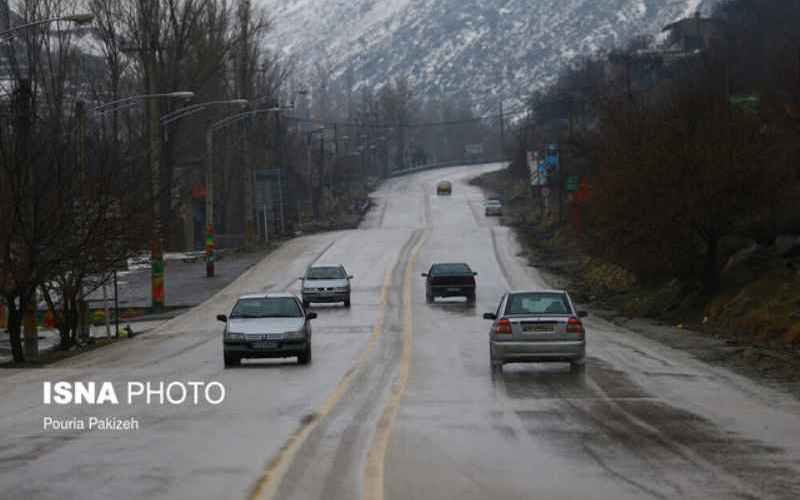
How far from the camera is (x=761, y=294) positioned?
139ft

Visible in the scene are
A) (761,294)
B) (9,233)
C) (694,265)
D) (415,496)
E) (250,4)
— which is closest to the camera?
(415,496)

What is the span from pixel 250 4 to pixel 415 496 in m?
81.7

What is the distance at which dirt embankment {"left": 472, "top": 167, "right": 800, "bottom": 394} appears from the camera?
3165 cm

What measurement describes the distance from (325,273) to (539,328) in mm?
30700

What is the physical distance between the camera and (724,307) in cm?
4353

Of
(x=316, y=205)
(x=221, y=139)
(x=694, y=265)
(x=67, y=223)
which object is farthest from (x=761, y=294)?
(x=316, y=205)

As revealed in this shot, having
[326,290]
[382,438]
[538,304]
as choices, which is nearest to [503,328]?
[538,304]

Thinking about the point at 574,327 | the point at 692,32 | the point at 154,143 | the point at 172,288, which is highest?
the point at 692,32

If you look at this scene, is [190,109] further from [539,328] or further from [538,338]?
[538,338]

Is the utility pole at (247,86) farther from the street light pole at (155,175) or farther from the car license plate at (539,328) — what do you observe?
the car license plate at (539,328)

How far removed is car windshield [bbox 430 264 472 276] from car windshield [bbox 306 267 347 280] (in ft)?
12.3

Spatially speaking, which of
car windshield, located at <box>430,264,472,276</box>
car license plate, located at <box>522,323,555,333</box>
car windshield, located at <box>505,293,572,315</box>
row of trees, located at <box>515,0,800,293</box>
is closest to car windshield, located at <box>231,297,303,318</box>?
car windshield, located at <box>505,293,572,315</box>

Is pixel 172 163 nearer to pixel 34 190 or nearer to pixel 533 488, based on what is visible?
pixel 34 190

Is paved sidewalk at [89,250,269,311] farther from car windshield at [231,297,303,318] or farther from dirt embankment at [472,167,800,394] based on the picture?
car windshield at [231,297,303,318]
